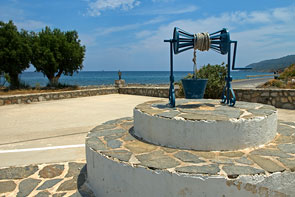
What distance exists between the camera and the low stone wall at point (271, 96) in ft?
27.1

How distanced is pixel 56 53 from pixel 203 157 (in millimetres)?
17071

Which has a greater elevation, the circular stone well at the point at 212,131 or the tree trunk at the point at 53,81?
the tree trunk at the point at 53,81

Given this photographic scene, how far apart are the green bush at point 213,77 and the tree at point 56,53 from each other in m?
12.1

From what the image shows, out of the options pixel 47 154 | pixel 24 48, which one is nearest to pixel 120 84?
pixel 24 48

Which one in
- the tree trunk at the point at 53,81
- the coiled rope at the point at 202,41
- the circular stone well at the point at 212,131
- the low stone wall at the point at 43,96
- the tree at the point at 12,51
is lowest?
the low stone wall at the point at 43,96

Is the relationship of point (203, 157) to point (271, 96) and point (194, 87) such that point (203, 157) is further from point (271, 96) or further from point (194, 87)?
point (271, 96)

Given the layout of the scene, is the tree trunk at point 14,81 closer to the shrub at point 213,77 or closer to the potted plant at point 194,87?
the shrub at point 213,77

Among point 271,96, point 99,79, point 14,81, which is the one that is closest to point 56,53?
point 14,81

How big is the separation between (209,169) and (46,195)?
7.40 feet

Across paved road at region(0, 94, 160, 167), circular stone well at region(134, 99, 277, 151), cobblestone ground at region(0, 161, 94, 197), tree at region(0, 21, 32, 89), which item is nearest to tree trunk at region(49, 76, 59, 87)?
tree at region(0, 21, 32, 89)

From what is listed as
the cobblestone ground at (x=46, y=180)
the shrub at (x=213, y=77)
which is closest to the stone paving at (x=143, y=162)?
the cobblestone ground at (x=46, y=180)

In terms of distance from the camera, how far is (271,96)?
874 centimetres

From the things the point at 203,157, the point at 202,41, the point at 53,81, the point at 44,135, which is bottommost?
the point at 44,135

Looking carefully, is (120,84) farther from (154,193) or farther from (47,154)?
(154,193)
